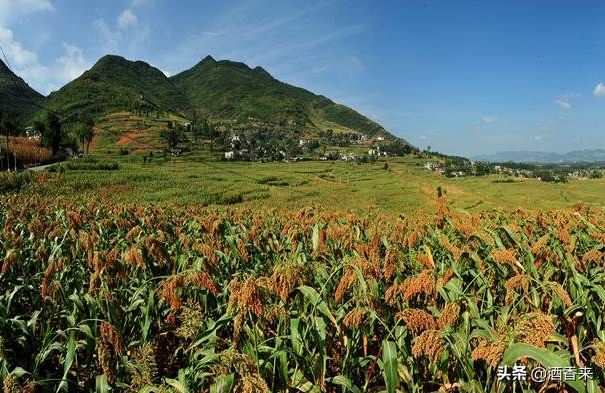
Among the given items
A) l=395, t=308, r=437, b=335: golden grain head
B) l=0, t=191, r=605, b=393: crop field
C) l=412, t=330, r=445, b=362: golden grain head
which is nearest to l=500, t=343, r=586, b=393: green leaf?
l=0, t=191, r=605, b=393: crop field

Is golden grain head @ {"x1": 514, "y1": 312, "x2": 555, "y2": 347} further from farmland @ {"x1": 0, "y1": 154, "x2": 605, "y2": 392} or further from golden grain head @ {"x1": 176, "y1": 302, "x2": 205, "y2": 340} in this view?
golden grain head @ {"x1": 176, "y1": 302, "x2": 205, "y2": 340}

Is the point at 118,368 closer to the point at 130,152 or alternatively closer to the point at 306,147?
the point at 130,152

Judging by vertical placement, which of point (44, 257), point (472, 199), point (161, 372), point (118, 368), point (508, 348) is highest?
point (508, 348)

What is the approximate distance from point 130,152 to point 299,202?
237ft

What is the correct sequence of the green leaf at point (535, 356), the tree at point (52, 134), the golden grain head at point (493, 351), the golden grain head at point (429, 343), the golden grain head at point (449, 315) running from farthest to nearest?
the tree at point (52, 134)
the golden grain head at point (449, 315)
the golden grain head at point (429, 343)
the golden grain head at point (493, 351)
the green leaf at point (535, 356)

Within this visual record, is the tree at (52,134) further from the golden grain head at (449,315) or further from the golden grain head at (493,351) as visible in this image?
the golden grain head at (493,351)

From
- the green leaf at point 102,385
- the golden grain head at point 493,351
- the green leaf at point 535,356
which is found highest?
the green leaf at point 535,356

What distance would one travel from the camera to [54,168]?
55219 mm

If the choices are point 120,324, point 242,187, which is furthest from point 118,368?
point 242,187

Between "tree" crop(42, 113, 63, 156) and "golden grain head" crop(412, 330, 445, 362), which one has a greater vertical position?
"tree" crop(42, 113, 63, 156)

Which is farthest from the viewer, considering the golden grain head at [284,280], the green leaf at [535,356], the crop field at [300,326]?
the golden grain head at [284,280]

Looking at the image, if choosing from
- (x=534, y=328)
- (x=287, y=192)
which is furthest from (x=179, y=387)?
(x=287, y=192)

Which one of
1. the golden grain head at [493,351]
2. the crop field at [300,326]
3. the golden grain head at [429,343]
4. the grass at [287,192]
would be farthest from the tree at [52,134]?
the golden grain head at [493,351]

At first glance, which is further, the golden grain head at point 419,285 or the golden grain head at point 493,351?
the golden grain head at point 419,285
